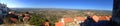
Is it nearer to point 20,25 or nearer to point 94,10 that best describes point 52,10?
point 94,10

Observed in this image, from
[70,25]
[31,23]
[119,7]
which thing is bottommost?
[70,25]

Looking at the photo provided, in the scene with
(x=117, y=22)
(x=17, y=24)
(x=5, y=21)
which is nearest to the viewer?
(x=5, y=21)

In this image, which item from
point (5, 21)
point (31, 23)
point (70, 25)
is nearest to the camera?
point (5, 21)

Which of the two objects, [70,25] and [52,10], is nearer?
[70,25]

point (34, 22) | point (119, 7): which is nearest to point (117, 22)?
point (119, 7)

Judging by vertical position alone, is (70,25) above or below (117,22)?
below

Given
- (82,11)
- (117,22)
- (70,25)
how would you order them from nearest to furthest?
1. (117,22)
2. (70,25)
3. (82,11)

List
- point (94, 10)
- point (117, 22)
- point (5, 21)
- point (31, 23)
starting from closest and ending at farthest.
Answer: point (5, 21) → point (117, 22) → point (31, 23) → point (94, 10)

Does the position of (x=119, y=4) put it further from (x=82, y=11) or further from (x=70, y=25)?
(x=82, y=11)

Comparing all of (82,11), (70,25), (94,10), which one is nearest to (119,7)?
(70,25)
